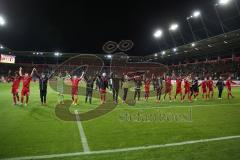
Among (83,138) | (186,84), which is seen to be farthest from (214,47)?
(83,138)

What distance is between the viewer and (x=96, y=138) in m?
8.12

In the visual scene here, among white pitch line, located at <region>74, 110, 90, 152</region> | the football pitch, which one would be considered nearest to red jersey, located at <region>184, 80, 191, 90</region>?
the football pitch

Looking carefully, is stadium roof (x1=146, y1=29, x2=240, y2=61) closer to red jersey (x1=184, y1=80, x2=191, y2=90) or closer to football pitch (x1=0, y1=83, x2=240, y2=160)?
red jersey (x1=184, y1=80, x2=191, y2=90)

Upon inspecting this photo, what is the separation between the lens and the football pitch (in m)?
6.46

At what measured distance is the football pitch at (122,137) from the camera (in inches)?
254

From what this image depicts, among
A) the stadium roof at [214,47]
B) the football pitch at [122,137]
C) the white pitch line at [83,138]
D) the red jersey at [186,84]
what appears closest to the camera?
the football pitch at [122,137]

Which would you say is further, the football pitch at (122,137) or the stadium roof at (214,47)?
the stadium roof at (214,47)

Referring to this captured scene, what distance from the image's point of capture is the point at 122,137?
824 centimetres

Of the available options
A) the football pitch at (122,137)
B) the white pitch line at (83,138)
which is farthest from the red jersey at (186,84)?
the white pitch line at (83,138)

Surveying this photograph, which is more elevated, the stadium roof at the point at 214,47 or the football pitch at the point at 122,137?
the stadium roof at the point at 214,47

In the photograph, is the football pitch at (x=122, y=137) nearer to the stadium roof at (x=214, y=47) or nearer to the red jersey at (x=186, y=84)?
the red jersey at (x=186, y=84)

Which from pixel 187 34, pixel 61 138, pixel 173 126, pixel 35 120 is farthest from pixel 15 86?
pixel 187 34

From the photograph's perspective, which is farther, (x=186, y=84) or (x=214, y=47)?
(x=214, y=47)

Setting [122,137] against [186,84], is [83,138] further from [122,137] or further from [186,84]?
[186,84]
